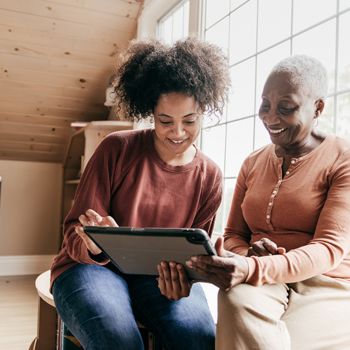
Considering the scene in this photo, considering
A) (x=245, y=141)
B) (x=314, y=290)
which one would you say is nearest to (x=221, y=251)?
(x=314, y=290)

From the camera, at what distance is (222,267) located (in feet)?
2.83

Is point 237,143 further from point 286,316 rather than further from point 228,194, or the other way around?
point 286,316

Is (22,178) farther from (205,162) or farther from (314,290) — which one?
(314,290)

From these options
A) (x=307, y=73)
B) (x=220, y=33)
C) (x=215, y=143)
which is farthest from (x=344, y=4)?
(x=215, y=143)

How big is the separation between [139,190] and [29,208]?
2864 mm

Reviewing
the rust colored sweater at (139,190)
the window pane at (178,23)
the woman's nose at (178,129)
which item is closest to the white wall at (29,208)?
the window pane at (178,23)

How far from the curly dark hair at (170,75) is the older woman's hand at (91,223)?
1.36ft

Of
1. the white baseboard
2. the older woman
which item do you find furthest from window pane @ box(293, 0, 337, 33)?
the white baseboard

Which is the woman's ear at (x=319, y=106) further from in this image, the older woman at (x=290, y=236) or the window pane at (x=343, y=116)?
the window pane at (x=343, y=116)

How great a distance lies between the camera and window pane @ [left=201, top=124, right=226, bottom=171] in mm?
2221

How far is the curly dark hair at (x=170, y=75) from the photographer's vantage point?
1.23m

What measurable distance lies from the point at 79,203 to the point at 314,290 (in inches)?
24.5

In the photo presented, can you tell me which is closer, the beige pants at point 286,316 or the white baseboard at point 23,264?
the beige pants at point 286,316

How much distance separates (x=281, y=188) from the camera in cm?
113
